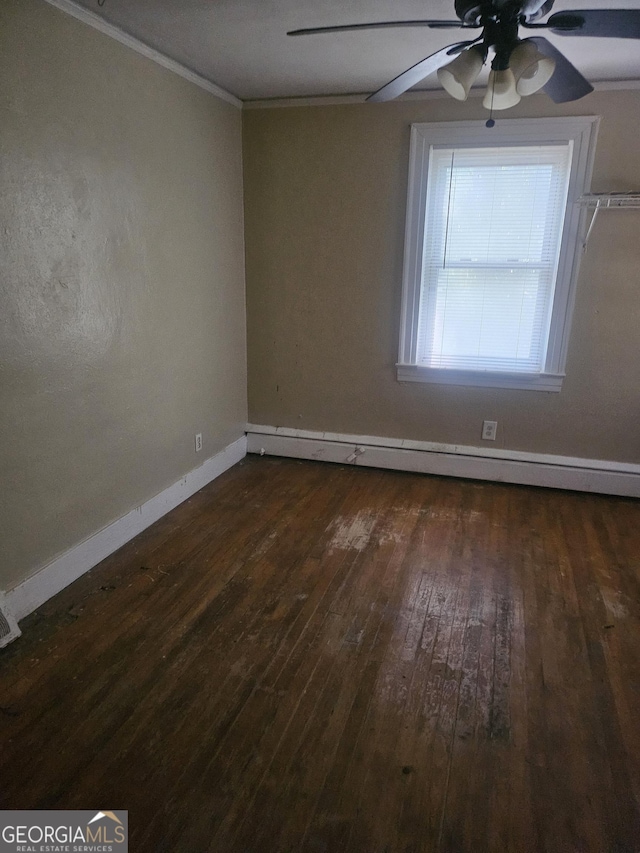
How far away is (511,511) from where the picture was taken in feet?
11.0

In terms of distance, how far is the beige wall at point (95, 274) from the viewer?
6.91ft

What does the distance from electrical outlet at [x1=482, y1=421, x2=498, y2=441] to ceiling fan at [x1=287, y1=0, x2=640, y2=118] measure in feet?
6.85

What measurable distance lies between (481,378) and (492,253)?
32.1 inches

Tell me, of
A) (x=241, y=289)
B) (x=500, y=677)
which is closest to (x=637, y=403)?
(x=500, y=677)

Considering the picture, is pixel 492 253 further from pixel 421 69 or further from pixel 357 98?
pixel 421 69

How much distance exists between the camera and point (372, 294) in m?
3.76

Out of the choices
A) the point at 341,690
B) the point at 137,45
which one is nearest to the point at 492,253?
the point at 137,45

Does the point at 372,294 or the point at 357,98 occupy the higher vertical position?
the point at 357,98

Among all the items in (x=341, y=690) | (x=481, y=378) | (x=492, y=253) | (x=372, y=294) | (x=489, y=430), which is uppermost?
(x=492, y=253)

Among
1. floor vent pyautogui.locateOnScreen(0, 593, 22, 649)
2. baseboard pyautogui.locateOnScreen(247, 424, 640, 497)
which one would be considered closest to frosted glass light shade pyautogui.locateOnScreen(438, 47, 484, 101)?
baseboard pyautogui.locateOnScreen(247, 424, 640, 497)

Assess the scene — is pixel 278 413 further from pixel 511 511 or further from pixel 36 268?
pixel 36 268

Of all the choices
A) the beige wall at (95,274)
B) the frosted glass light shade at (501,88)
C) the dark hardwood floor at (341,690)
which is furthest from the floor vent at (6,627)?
the frosted glass light shade at (501,88)

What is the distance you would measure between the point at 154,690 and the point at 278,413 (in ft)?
8.31

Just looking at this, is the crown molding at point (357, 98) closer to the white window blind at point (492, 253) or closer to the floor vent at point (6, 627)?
the white window blind at point (492, 253)
